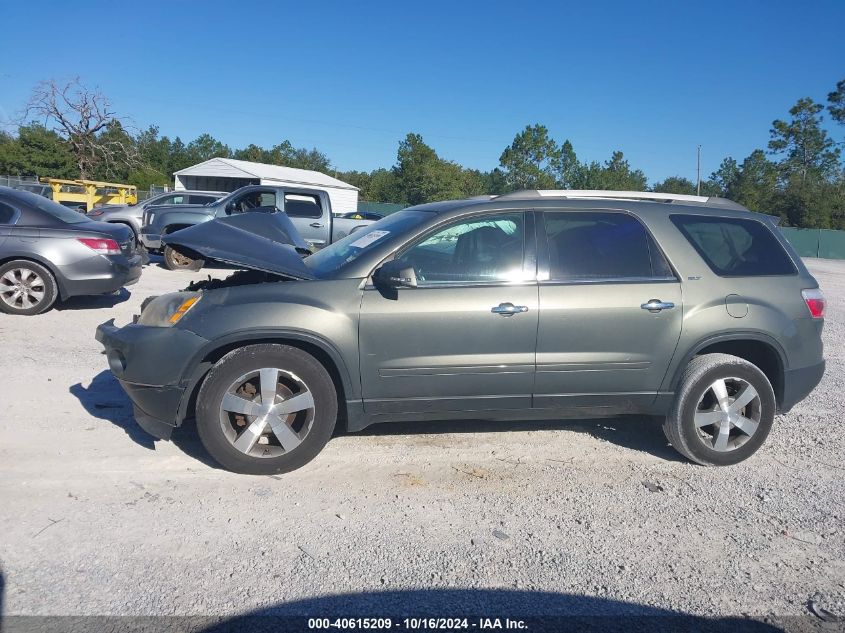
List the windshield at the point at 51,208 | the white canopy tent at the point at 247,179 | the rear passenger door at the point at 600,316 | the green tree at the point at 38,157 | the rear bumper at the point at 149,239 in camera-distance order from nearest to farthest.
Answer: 1. the rear passenger door at the point at 600,316
2. the windshield at the point at 51,208
3. the rear bumper at the point at 149,239
4. the white canopy tent at the point at 247,179
5. the green tree at the point at 38,157

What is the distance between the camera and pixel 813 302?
14.5 feet

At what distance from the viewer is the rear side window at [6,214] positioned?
7.80 meters

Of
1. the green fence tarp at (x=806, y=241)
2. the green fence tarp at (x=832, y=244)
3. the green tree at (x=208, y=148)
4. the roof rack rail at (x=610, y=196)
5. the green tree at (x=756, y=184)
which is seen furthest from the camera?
the green tree at (x=208, y=148)

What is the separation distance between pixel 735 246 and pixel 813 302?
64 centimetres

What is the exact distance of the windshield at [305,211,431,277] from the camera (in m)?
4.15

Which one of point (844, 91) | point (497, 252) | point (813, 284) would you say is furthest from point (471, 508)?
point (844, 91)

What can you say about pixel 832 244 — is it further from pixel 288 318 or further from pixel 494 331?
pixel 288 318

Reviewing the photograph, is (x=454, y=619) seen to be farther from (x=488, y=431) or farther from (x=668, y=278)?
(x=668, y=278)

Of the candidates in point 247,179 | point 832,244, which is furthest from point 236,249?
point 832,244

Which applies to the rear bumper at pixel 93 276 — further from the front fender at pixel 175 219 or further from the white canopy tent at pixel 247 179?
the white canopy tent at pixel 247 179

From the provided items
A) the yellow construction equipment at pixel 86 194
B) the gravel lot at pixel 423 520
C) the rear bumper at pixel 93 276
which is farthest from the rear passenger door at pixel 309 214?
the yellow construction equipment at pixel 86 194

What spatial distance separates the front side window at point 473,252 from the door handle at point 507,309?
0.19m

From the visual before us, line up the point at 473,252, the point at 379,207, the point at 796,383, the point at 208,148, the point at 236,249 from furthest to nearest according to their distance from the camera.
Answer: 1. the point at 208,148
2. the point at 379,207
3. the point at 796,383
4. the point at 473,252
5. the point at 236,249

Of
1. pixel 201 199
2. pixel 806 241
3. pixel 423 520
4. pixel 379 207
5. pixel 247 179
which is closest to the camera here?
pixel 423 520
